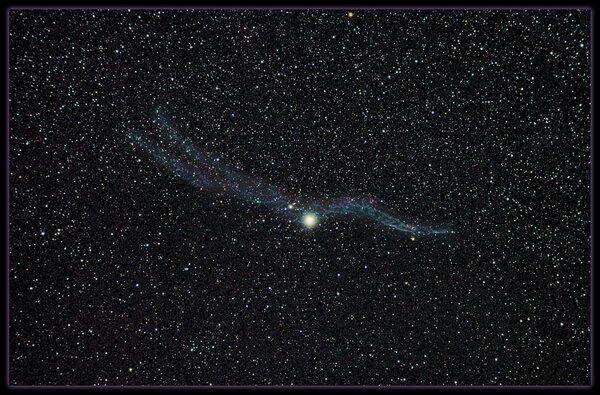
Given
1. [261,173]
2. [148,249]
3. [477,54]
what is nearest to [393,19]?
[477,54]

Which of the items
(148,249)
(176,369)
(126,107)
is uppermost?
(126,107)

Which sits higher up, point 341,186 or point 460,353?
point 341,186

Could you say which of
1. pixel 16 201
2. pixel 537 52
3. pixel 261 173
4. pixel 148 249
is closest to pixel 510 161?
pixel 537 52

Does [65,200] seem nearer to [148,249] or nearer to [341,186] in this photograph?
[148,249]
